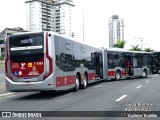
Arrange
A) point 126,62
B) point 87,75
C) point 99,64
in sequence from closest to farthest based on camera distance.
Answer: point 87,75
point 99,64
point 126,62

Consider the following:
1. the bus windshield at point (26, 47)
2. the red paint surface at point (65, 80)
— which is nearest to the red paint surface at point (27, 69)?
the bus windshield at point (26, 47)

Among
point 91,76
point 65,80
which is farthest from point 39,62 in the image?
point 91,76

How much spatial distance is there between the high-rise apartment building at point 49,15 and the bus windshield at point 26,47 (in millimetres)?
141997

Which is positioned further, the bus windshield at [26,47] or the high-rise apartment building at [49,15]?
the high-rise apartment building at [49,15]

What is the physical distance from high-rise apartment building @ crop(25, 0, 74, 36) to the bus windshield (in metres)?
142

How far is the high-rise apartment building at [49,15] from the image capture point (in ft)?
519

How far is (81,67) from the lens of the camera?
18.8 metres

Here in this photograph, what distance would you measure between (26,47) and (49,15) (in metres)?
156

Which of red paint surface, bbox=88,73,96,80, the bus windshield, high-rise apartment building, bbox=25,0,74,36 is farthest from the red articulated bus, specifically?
high-rise apartment building, bbox=25,0,74,36

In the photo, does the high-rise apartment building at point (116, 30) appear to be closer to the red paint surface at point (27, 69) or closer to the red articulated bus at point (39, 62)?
the red articulated bus at point (39, 62)

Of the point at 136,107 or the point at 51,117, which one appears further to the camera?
the point at 136,107

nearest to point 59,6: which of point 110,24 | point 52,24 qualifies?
point 52,24

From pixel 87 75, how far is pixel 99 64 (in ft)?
16.8

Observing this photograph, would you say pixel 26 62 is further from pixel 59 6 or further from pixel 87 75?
pixel 59 6
